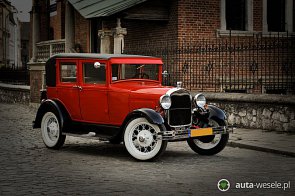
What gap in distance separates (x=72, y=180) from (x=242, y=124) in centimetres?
737

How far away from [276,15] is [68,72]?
12.1 metres

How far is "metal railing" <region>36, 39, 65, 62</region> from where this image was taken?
77.5ft

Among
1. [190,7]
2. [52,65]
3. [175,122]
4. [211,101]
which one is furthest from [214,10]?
[175,122]

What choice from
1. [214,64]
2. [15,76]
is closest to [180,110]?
[214,64]

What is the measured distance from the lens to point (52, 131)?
10.7 metres

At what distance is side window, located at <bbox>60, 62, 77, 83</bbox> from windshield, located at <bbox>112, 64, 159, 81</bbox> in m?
0.92

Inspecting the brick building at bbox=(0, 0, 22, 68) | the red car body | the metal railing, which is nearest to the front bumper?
the red car body

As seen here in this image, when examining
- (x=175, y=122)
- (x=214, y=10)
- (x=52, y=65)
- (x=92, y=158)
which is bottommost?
(x=92, y=158)

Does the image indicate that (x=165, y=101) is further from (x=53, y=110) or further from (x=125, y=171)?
(x=53, y=110)

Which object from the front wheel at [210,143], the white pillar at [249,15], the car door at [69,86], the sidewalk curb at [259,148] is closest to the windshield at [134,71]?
the car door at [69,86]

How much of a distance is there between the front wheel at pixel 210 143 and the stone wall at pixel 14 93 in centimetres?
1599

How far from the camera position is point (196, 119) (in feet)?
32.3

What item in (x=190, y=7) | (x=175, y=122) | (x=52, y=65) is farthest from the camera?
(x=190, y=7)

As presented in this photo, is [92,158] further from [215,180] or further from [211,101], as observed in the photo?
[211,101]
